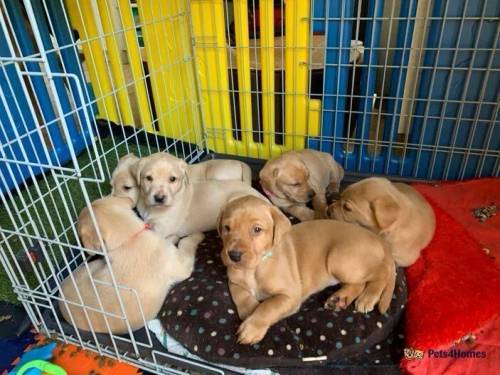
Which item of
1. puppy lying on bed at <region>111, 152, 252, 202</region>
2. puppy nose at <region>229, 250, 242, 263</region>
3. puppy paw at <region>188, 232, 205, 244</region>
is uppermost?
puppy nose at <region>229, 250, 242, 263</region>

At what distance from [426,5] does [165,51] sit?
→ 5.89ft

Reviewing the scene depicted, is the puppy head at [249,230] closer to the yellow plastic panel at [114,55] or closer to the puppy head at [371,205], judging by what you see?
the puppy head at [371,205]

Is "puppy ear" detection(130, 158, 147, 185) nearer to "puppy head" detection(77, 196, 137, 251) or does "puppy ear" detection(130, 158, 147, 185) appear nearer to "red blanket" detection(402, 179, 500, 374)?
"puppy head" detection(77, 196, 137, 251)

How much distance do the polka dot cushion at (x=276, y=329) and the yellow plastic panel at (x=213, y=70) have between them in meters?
1.67

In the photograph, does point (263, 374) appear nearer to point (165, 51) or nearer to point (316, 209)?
point (316, 209)

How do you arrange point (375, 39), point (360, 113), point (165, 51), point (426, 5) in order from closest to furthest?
point (426, 5) < point (375, 39) < point (360, 113) < point (165, 51)

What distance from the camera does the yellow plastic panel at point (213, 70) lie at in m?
3.02

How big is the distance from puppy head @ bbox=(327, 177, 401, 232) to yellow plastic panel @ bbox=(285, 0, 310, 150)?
3.48 ft

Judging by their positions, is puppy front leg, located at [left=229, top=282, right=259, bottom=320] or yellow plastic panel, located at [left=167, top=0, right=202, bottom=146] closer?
puppy front leg, located at [left=229, top=282, right=259, bottom=320]

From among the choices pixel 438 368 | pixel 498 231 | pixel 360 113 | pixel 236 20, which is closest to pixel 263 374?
pixel 438 368

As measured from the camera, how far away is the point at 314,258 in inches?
75.6

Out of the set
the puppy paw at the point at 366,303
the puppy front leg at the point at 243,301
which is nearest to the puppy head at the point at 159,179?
the puppy front leg at the point at 243,301

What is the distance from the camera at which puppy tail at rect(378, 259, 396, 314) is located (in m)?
1.83

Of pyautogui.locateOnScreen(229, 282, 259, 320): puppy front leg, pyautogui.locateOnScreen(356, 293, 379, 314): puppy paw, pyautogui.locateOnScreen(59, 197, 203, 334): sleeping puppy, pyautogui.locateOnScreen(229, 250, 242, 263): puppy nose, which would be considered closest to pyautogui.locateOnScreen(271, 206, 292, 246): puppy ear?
pyautogui.locateOnScreen(229, 250, 242, 263): puppy nose
